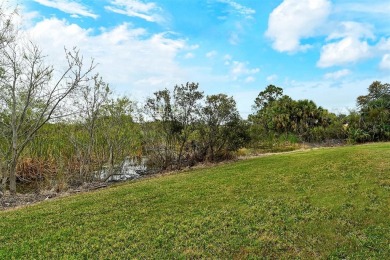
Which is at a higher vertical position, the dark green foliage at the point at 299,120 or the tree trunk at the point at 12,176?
the dark green foliage at the point at 299,120

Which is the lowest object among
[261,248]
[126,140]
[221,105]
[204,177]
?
[261,248]

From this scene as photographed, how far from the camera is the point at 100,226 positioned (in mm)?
6590

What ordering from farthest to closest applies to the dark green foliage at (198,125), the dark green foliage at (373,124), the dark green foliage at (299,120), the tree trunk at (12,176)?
the dark green foliage at (299,120) < the dark green foliage at (373,124) < the dark green foliage at (198,125) < the tree trunk at (12,176)

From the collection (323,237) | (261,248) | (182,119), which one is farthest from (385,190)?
(182,119)

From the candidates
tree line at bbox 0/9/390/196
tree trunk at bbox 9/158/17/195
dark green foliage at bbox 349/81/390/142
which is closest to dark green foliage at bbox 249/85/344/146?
dark green foliage at bbox 349/81/390/142

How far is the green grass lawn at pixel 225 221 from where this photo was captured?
5.45m

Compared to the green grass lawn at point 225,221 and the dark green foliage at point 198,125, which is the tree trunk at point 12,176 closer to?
the green grass lawn at point 225,221

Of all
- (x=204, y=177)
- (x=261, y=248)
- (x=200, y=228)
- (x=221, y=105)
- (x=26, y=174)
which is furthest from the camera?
(x=26, y=174)

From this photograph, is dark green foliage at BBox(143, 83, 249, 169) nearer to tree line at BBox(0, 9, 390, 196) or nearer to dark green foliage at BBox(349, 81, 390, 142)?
tree line at BBox(0, 9, 390, 196)

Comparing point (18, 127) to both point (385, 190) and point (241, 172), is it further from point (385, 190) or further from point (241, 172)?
point (385, 190)

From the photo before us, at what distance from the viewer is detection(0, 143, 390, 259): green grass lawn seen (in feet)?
17.9

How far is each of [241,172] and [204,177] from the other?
51.5 inches

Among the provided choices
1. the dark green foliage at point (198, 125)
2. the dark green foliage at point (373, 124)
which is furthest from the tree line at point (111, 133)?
the dark green foliage at point (373, 124)

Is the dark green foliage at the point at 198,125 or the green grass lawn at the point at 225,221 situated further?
the dark green foliage at the point at 198,125
